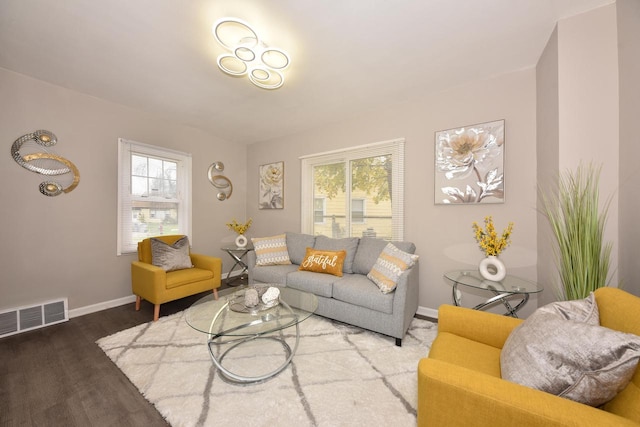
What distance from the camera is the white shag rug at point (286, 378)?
59.2 inches

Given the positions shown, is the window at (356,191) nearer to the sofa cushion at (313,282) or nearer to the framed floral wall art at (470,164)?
the framed floral wall art at (470,164)

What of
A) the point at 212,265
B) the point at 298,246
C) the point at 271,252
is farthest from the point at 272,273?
the point at 212,265

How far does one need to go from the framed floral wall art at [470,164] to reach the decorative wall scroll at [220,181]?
11.8 ft

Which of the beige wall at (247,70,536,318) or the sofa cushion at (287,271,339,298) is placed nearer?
the beige wall at (247,70,536,318)

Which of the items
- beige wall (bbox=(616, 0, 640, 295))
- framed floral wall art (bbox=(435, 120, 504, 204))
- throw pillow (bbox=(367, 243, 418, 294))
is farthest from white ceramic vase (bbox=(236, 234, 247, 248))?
beige wall (bbox=(616, 0, 640, 295))

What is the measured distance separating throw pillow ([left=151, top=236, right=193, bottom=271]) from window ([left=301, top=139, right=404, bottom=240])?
1.82 meters

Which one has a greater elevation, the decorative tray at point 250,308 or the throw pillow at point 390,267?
the throw pillow at point 390,267

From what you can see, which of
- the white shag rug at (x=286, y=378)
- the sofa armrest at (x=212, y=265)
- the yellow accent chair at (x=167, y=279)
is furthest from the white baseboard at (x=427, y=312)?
the sofa armrest at (x=212, y=265)

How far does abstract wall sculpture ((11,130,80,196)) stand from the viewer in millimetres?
2594

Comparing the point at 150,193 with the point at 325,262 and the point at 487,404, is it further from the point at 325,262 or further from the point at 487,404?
the point at 487,404

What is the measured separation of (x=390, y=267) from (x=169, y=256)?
2.69m

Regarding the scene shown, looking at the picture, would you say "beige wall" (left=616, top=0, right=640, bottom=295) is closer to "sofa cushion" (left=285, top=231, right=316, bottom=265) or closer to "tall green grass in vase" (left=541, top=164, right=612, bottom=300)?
"tall green grass in vase" (left=541, top=164, right=612, bottom=300)

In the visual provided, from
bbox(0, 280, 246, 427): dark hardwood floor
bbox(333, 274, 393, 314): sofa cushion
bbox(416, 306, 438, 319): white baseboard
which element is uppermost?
bbox(333, 274, 393, 314): sofa cushion

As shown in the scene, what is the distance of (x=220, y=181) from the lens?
179 inches
